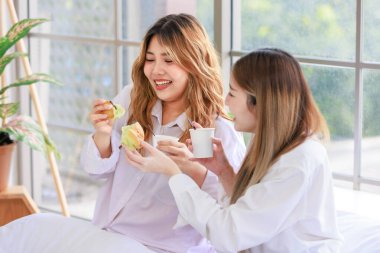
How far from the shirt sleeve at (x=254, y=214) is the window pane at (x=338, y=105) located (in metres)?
1.02

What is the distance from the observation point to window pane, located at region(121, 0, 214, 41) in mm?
3740

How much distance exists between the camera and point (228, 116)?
9.60 feet

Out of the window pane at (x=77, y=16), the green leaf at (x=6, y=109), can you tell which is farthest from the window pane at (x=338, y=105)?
the green leaf at (x=6, y=109)

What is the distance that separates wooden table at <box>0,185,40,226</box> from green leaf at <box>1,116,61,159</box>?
0.83 feet

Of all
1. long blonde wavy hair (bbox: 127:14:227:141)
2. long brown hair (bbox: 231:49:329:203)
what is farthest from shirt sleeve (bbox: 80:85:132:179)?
long brown hair (bbox: 231:49:329:203)

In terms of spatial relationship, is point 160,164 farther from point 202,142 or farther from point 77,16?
point 77,16

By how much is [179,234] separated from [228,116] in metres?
0.45

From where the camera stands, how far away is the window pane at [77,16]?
13.9 ft

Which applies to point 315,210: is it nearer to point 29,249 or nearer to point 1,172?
point 29,249

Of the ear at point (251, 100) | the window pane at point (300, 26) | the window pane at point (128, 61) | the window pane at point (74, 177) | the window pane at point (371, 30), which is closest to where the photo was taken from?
the ear at point (251, 100)

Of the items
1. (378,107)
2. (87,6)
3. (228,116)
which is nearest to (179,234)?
(228,116)

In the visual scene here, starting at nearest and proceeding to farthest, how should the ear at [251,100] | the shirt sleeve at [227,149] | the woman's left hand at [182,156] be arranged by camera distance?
the ear at [251,100] → the woman's left hand at [182,156] → the shirt sleeve at [227,149]

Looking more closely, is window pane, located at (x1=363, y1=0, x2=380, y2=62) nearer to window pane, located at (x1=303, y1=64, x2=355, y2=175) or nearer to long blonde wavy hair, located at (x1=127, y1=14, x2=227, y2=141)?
window pane, located at (x1=303, y1=64, x2=355, y2=175)

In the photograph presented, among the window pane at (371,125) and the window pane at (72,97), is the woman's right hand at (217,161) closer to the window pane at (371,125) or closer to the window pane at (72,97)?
the window pane at (371,125)
